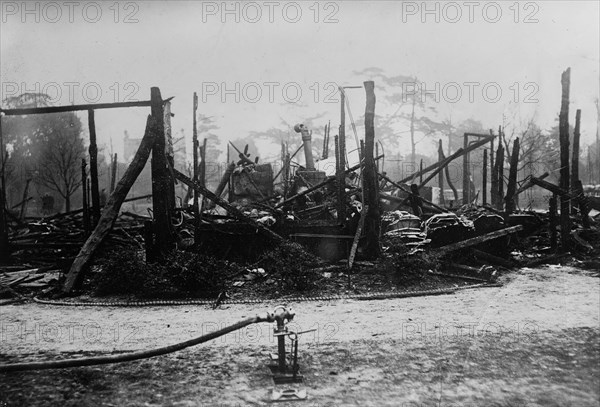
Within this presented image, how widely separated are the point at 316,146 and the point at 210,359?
51.8 meters

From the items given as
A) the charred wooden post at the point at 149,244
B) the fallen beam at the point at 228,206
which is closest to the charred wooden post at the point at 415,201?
the fallen beam at the point at 228,206

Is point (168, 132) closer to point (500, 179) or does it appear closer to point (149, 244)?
point (149, 244)

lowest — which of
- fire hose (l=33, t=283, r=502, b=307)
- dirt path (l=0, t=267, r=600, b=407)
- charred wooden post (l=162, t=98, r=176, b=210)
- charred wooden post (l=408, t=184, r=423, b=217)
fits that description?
fire hose (l=33, t=283, r=502, b=307)

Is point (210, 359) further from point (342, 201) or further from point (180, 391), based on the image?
point (342, 201)

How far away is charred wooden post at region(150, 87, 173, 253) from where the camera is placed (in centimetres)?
799

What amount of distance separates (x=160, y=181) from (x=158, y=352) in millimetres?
4927

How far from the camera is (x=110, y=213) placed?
7586 millimetres

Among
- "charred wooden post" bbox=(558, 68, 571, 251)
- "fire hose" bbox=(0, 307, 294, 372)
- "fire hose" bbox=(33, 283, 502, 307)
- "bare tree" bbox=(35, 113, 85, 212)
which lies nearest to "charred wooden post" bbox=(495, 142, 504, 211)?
"charred wooden post" bbox=(558, 68, 571, 251)

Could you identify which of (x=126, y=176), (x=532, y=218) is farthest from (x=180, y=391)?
(x=532, y=218)

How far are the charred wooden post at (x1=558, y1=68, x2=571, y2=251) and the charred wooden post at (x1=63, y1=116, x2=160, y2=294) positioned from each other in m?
9.77

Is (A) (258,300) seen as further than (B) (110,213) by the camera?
No

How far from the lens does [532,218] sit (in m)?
11.9

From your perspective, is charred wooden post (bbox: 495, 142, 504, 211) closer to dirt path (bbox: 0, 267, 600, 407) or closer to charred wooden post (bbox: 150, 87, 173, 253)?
dirt path (bbox: 0, 267, 600, 407)

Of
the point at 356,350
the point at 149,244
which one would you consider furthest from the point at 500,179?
the point at 356,350
